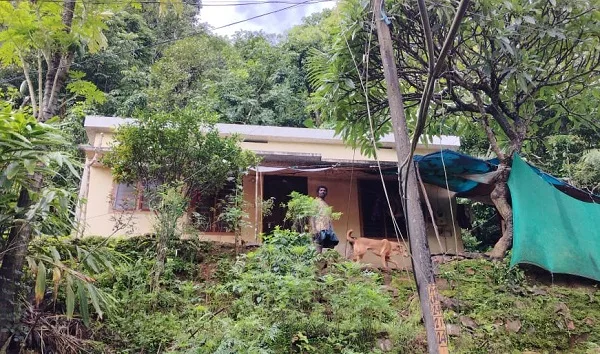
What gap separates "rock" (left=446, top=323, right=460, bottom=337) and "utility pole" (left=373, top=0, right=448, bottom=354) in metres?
2.62

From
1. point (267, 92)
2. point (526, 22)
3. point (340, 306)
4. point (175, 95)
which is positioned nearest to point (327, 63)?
point (526, 22)

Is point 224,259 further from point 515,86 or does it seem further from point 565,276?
point 515,86

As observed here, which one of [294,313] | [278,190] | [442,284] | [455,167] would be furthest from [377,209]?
[294,313]

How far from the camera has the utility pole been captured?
2.95 meters

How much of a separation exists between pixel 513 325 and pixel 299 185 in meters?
5.71

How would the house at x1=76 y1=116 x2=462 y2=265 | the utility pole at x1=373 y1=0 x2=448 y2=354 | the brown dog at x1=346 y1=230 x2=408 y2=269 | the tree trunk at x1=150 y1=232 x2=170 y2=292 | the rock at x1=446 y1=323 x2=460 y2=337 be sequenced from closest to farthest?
the utility pole at x1=373 y1=0 x2=448 y2=354, the rock at x1=446 y1=323 x2=460 y2=337, the tree trunk at x1=150 y1=232 x2=170 y2=292, the brown dog at x1=346 y1=230 x2=408 y2=269, the house at x1=76 y1=116 x2=462 y2=265

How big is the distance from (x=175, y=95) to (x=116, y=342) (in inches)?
488

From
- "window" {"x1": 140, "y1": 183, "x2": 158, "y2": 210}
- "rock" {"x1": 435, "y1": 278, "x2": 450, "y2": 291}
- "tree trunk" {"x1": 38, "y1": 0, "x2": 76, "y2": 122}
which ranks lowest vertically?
"rock" {"x1": 435, "y1": 278, "x2": 450, "y2": 291}

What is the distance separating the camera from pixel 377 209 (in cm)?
1043

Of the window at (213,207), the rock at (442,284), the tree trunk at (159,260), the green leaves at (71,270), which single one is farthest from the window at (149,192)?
the rock at (442,284)

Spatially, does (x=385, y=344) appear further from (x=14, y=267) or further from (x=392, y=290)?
(x=14, y=267)

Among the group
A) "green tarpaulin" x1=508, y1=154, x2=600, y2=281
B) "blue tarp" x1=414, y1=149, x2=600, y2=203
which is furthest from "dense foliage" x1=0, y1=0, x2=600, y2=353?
"blue tarp" x1=414, y1=149, x2=600, y2=203

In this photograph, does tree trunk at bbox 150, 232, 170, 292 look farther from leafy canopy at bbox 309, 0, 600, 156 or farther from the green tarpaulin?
the green tarpaulin

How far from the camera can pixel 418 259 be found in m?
3.18
